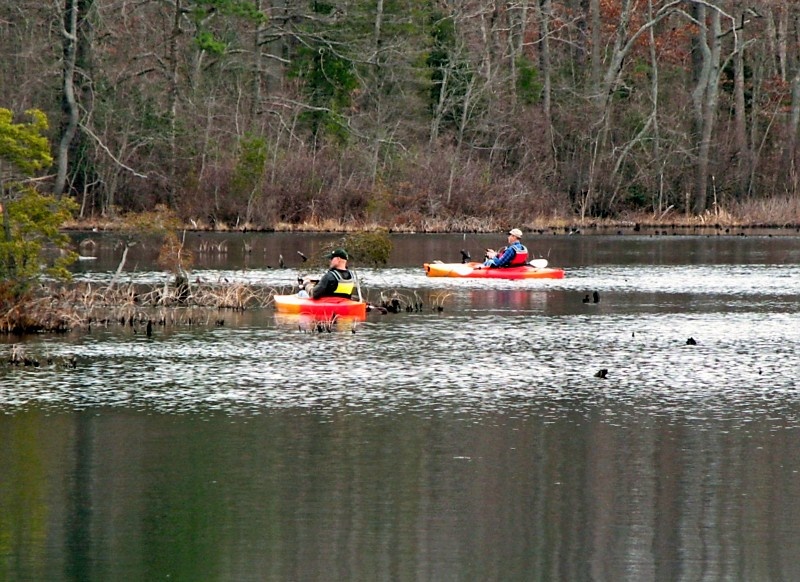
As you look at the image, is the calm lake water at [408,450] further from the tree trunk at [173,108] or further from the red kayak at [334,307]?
the tree trunk at [173,108]

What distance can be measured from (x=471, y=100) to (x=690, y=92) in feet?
38.0

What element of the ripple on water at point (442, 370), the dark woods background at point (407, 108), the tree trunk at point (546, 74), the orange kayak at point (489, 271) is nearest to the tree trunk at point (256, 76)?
the dark woods background at point (407, 108)

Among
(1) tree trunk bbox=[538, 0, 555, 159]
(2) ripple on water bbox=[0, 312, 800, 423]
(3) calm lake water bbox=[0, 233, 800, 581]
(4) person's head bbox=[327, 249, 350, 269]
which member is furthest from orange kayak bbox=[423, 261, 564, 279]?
(1) tree trunk bbox=[538, 0, 555, 159]

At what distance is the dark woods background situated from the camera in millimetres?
54000

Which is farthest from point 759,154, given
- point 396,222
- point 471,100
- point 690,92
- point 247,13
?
point 247,13

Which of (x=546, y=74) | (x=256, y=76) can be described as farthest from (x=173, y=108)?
(x=546, y=74)

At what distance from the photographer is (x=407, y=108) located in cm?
6272

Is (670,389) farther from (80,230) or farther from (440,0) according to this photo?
(440,0)

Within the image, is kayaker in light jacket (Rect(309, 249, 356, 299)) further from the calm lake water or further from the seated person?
the calm lake water

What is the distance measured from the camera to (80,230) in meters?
51.2

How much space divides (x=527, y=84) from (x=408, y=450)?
178ft

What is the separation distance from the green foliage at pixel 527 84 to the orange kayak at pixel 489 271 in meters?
32.8

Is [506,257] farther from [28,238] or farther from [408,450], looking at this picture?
[408,450]

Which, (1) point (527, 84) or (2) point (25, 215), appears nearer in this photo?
(2) point (25, 215)
